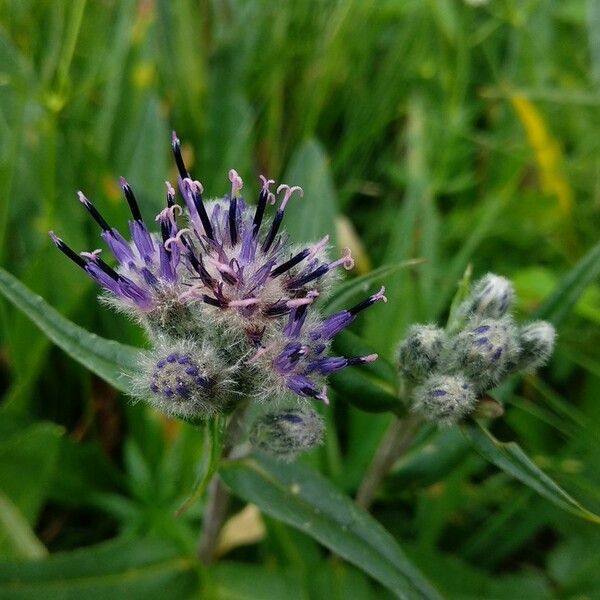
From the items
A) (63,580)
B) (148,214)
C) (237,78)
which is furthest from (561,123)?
(63,580)

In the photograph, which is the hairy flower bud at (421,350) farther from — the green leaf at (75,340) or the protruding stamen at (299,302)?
the green leaf at (75,340)

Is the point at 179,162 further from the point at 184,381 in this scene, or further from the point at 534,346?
the point at 534,346

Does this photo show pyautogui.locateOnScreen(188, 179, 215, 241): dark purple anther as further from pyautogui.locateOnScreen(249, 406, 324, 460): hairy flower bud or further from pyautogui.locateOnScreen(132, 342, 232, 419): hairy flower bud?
pyautogui.locateOnScreen(249, 406, 324, 460): hairy flower bud

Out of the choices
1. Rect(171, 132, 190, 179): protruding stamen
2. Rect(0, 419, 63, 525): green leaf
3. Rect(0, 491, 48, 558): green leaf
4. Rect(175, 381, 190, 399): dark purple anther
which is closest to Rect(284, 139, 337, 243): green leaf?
Rect(171, 132, 190, 179): protruding stamen

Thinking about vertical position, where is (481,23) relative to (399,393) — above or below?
above

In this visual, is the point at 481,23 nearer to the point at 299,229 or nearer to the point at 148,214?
the point at 299,229

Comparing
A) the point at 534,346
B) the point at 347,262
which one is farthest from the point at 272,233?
the point at 534,346

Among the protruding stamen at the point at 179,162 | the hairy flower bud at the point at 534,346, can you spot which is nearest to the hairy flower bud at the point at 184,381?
the protruding stamen at the point at 179,162
